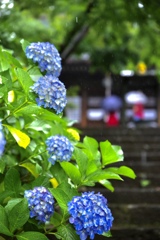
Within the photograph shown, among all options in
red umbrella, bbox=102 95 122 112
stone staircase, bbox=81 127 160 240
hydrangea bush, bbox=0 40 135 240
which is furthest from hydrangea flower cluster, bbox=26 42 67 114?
red umbrella, bbox=102 95 122 112

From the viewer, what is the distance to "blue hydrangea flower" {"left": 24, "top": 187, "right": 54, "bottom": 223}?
1.18 meters

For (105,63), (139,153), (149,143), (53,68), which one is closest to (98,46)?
(105,63)

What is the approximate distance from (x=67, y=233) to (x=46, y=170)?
304mm

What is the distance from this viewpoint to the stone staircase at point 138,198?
6.44 ft

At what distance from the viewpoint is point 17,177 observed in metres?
1.32

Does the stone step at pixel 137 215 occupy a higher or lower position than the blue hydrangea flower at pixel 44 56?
lower

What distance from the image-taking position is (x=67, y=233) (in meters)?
1.22

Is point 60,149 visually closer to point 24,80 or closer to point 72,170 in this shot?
point 72,170

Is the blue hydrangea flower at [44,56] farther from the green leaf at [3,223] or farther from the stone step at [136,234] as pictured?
the stone step at [136,234]

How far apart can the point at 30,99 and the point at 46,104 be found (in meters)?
0.05

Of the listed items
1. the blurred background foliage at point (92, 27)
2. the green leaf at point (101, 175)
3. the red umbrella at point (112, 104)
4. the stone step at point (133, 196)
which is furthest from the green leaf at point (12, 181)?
the red umbrella at point (112, 104)

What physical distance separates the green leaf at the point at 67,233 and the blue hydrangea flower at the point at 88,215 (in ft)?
0.24

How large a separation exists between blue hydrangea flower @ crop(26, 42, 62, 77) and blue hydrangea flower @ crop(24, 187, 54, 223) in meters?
0.40

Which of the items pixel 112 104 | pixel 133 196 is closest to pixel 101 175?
pixel 133 196
